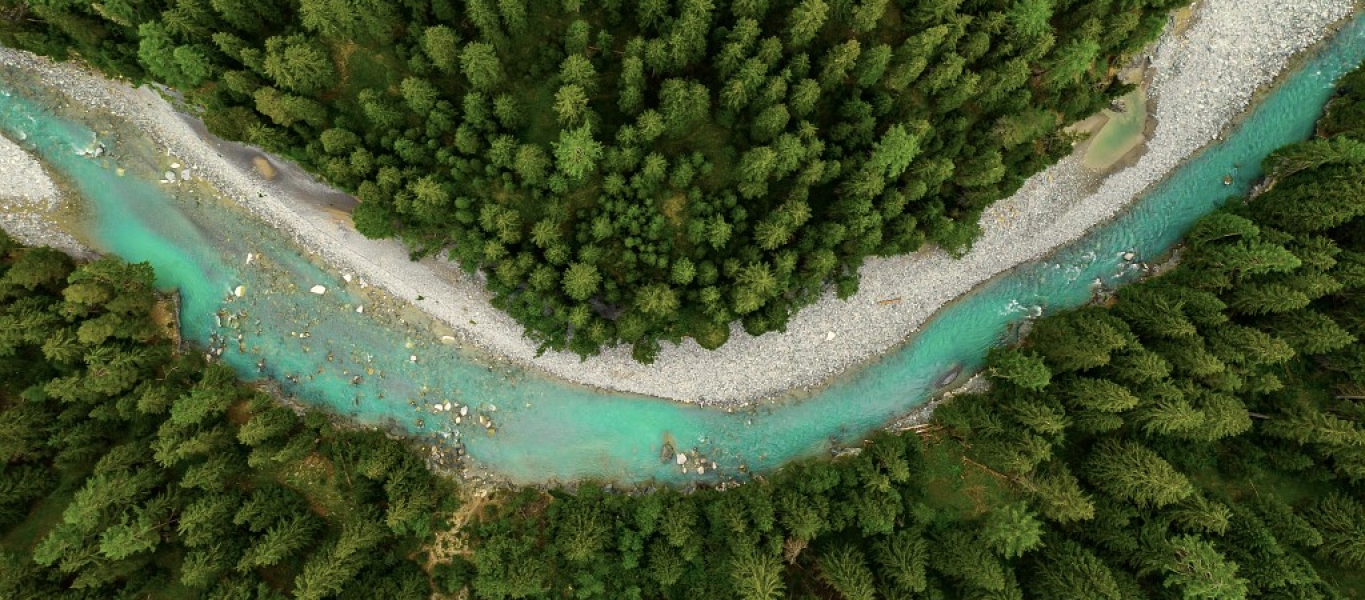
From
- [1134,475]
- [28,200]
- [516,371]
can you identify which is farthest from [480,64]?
[1134,475]

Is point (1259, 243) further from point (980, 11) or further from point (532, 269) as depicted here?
point (532, 269)

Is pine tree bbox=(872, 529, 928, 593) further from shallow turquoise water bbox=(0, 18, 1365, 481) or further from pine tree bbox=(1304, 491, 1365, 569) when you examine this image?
pine tree bbox=(1304, 491, 1365, 569)

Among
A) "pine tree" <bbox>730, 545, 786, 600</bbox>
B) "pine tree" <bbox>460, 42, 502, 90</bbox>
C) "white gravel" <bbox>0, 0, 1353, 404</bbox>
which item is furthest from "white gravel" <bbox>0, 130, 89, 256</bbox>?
"pine tree" <bbox>730, 545, 786, 600</bbox>

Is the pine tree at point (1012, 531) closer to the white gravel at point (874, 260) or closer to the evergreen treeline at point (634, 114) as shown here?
the white gravel at point (874, 260)

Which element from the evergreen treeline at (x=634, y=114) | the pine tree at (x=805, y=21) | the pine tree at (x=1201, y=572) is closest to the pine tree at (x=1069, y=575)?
the pine tree at (x=1201, y=572)

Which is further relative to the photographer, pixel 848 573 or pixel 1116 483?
pixel 1116 483

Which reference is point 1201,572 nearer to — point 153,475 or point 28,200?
point 153,475
